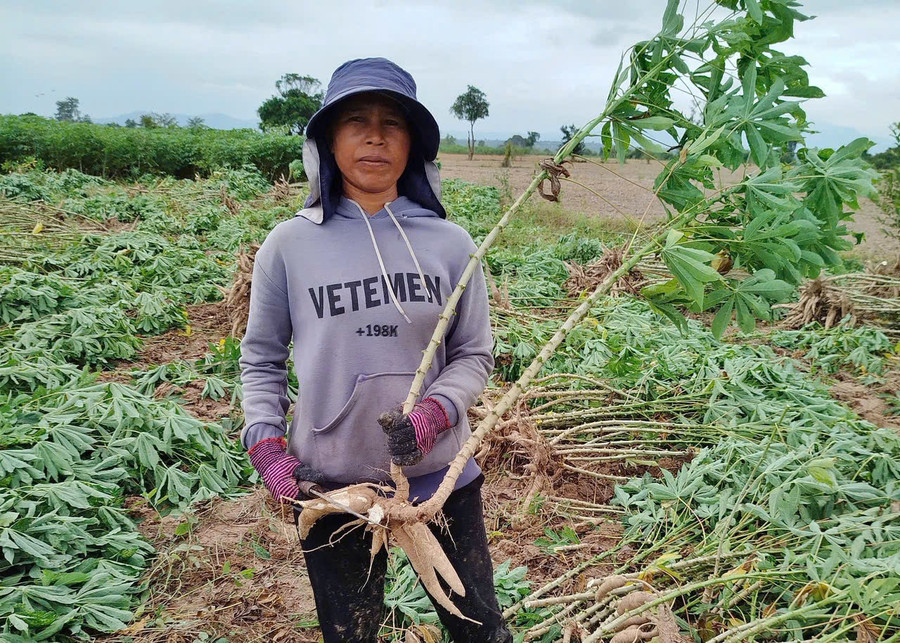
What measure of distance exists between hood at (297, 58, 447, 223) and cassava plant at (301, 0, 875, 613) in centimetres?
26

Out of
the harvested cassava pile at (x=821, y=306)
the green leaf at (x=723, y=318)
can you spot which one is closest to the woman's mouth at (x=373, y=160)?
the green leaf at (x=723, y=318)

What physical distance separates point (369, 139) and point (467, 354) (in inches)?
23.8

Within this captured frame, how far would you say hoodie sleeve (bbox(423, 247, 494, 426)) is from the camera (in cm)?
144

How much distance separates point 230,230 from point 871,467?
8203 mm

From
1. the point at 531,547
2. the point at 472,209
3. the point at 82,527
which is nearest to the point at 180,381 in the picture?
the point at 82,527

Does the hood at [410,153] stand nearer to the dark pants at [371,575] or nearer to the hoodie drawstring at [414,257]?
the hoodie drawstring at [414,257]

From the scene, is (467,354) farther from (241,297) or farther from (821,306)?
(821,306)

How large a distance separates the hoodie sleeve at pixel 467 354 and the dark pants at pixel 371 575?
263mm

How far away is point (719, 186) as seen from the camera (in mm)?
1614

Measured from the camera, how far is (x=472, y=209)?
479 inches

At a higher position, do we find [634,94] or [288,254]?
[634,94]

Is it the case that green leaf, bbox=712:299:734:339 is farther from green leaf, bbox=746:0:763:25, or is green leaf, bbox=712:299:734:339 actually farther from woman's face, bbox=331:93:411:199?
woman's face, bbox=331:93:411:199

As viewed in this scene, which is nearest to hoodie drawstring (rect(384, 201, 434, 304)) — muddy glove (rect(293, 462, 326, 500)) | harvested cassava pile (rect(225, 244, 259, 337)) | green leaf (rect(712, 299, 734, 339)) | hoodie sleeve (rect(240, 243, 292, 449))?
hoodie sleeve (rect(240, 243, 292, 449))

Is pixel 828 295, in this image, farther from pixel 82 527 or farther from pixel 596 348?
pixel 82 527
